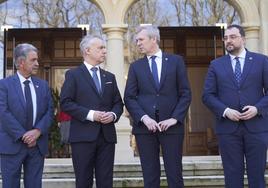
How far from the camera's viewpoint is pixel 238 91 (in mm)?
4520

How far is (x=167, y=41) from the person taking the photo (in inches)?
510

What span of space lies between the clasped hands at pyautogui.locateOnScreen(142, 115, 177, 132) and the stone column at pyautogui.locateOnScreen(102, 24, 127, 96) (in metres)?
5.18

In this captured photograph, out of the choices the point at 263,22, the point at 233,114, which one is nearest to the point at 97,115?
the point at 233,114

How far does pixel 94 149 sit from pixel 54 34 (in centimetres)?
810

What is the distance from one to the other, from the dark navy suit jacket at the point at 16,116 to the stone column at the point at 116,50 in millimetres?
4909

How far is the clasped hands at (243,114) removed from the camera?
4.36 m

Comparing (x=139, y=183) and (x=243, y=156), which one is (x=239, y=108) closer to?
(x=243, y=156)

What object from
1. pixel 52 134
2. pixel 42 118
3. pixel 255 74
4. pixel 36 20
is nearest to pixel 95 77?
pixel 42 118

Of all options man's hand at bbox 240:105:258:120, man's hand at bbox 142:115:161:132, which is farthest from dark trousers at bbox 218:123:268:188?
man's hand at bbox 142:115:161:132

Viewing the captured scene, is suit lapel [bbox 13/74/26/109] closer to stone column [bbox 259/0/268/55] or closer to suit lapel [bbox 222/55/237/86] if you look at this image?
suit lapel [bbox 222/55/237/86]

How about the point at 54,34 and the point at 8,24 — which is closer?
the point at 8,24

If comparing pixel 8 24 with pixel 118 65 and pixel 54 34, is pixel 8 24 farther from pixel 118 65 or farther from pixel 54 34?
pixel 118 65

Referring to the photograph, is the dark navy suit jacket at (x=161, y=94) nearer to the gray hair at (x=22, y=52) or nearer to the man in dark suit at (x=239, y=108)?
the man in dark suit at (x=239, y=108)

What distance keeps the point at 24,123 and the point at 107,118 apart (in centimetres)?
75
